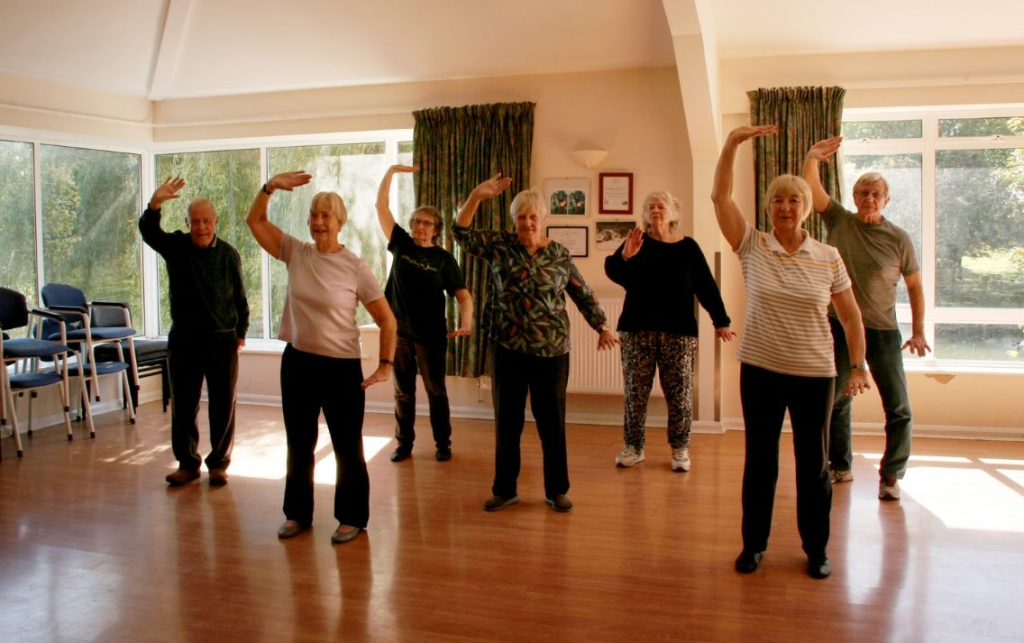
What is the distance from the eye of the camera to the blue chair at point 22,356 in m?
5.17

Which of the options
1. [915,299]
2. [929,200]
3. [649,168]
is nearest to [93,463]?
[649,168]

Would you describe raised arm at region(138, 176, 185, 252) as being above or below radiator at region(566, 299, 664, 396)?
above

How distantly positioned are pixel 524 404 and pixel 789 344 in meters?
1.32

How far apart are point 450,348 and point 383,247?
1.06 m

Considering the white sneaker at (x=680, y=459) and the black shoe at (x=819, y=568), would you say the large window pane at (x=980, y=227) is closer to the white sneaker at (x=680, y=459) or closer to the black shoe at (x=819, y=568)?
the white sneaker at (x=680, y=459)

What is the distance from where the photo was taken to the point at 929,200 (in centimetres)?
575

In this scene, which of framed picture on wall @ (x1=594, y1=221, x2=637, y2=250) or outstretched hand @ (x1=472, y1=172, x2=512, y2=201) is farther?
framed picture on wall @ (x1=594, y1=221, x2=637, y2=250)

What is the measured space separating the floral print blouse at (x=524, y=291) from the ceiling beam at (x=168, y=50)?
355 centimetres

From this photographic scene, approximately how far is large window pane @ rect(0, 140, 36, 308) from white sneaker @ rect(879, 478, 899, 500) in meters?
5.97

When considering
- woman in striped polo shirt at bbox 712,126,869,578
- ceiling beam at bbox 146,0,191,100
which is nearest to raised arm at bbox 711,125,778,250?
woman in striped polo shirt at bbox 712,126,869,578

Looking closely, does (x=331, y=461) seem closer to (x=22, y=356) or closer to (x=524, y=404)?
(x=524, y=404)

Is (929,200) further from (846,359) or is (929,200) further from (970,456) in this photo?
(846,359)

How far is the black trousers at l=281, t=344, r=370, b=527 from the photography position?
3414 millimetres

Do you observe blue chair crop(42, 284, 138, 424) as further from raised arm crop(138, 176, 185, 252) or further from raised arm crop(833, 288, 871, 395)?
raised arm crop(833, 288, 871, 395)
